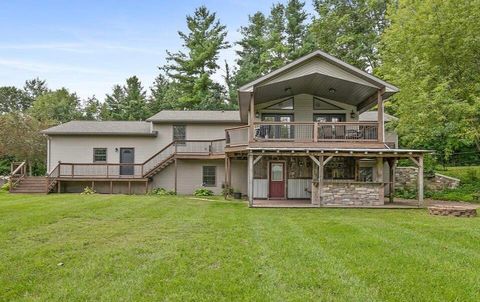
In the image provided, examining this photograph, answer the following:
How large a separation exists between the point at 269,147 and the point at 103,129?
11468 mm

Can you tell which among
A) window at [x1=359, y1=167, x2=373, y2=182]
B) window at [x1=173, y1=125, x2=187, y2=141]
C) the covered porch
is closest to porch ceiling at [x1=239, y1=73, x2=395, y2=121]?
the covered porch

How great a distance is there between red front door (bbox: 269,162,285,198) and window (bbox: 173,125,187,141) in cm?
593

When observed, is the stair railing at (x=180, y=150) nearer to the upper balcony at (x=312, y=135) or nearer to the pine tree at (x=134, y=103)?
the upper balcony at (x=312, y=135)

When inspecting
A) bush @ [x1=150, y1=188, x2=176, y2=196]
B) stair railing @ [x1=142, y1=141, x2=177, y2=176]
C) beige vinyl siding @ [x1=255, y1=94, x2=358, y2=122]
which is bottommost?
bush @ [x1=150, y1=188, x2=176, y2=196]

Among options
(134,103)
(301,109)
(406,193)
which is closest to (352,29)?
(301,109)

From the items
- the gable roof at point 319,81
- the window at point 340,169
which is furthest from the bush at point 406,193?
the gable roof at point 319,81

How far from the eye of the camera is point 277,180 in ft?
62.2

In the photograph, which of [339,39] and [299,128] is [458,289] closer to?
[299,128]

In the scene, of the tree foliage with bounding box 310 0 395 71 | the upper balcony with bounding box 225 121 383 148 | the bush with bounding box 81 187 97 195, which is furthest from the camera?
the tree foliage with bounding box 310 0 395 71

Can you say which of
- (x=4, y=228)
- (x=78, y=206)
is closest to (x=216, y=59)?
(x=78, y=206)

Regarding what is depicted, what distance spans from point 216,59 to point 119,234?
30.3 m

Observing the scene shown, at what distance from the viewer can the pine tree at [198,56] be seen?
118 feet

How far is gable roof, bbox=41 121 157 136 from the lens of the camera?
22.2 metres

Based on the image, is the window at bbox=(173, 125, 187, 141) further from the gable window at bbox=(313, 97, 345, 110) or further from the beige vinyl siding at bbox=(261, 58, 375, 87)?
the beige vinyl siding at bbox=(261, 58, 375, 87)
